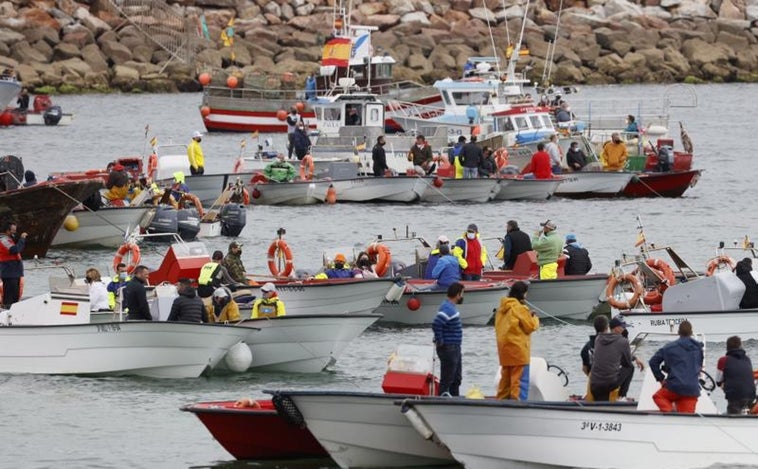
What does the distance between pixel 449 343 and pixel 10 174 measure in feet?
63.8

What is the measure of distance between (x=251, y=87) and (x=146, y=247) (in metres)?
37.1

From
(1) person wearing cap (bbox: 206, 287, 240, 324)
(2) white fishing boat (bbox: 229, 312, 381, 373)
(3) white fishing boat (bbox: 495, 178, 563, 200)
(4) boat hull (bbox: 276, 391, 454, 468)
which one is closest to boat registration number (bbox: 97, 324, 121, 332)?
(1) person wearing cap (bbox: 206, 287, 240, 324)

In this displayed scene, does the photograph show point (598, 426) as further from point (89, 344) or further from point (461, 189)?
point (461, 189)

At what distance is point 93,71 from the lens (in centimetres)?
9631

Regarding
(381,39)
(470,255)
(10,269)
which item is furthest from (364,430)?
(381,39)

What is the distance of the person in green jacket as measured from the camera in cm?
2930

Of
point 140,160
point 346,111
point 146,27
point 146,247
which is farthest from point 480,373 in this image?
point 146,27

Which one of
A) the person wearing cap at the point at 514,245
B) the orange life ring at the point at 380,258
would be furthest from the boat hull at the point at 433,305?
the person wearing cap at the point at 514,245

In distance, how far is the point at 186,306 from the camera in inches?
951

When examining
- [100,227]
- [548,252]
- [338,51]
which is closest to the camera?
[548,252]

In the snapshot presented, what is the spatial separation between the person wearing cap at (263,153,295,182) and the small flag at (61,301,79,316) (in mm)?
22366

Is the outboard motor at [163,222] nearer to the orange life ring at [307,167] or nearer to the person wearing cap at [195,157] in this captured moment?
the person wearing cap at [195,157]

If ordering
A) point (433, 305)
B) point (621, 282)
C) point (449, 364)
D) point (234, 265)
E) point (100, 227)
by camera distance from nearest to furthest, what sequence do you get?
point (449, 364), point (621, 282), point (234, 265), point (433, 305), point (100, 227)

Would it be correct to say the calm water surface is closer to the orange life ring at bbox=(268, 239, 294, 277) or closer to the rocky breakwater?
the orange life ring at bbox=(268, 239, 294, 277)
